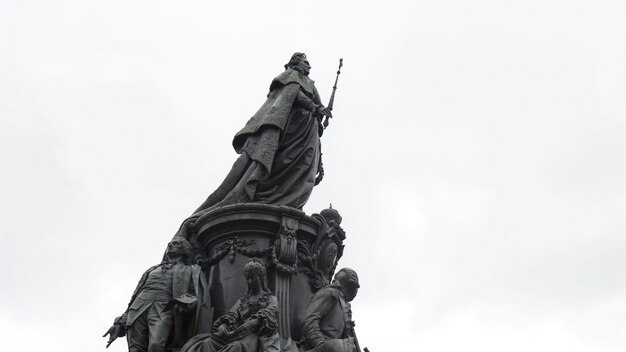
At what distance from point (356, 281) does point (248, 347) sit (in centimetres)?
228

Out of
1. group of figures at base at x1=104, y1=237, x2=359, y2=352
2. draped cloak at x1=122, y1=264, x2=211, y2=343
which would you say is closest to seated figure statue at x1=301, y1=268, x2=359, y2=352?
group of figures at base at x1=104, y1=237, x2=359, y2=352

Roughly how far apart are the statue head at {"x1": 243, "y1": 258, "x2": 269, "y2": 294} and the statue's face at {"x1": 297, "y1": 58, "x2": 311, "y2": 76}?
17.3 ft

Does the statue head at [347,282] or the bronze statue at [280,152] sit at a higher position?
the bronze statue at [280,152]

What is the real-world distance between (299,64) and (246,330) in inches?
253

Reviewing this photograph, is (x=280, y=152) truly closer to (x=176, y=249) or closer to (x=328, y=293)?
(x=176, y=249)

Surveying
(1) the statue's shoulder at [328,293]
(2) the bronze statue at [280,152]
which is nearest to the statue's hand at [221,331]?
(1) the statue's shoulder at [328,293]

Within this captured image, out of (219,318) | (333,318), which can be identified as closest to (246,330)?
(219,318)

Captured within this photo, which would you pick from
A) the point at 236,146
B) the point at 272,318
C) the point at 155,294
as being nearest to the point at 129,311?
the point at 155,294

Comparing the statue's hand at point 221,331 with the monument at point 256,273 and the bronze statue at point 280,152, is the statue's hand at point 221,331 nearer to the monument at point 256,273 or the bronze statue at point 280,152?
the monument at point 256,273

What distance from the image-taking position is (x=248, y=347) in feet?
40.1

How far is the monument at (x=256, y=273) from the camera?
12742mm

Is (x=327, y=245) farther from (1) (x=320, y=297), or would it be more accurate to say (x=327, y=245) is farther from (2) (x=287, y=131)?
(2) (x=287, y=131)

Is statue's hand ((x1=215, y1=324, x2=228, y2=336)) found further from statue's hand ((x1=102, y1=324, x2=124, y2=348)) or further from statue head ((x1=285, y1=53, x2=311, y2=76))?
statue head ((x1=285, y1=53, x2=311, y2=76))

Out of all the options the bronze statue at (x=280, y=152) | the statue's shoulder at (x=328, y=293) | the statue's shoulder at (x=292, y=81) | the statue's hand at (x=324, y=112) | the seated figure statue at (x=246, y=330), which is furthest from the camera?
the statue's shoulder at (x=292, y=81)
